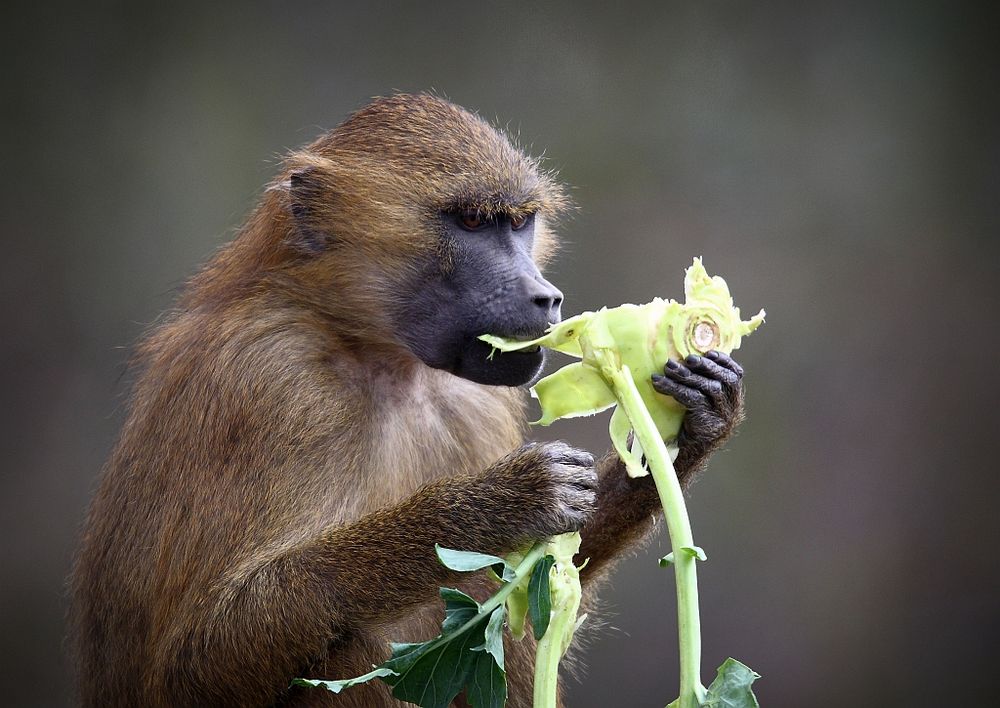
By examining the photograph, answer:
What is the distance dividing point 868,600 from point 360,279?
13.1 feet

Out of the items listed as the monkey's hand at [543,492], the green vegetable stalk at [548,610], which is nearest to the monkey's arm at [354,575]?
the monkey's hand at [543,492]

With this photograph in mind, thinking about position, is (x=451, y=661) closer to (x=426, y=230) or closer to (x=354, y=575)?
(x=354, y=575)

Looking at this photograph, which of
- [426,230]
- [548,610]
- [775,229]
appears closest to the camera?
[548,610]

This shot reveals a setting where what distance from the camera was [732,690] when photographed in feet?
7.30

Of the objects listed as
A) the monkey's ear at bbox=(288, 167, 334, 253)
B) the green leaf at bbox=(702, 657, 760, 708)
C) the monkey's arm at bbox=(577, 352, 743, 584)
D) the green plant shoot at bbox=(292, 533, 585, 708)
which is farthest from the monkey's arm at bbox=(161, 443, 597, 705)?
the monkey's ear at bbox=(288, 167, 334, 253)

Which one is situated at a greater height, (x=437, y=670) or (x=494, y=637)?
(x=494, y=637)

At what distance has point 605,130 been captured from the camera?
6020mm

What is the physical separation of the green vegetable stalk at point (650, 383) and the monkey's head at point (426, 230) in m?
0.19

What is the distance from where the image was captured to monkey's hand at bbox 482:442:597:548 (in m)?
2.52

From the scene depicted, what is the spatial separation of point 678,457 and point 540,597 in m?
0.77

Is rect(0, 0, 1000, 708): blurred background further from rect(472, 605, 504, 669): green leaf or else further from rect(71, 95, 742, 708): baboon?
rect(472, 605, 504, 669): green leaf

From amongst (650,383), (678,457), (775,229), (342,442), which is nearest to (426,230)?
(342,442)

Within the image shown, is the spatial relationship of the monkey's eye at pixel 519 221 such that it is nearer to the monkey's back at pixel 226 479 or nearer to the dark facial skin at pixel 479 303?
the dark facial skin at pixel 479 303

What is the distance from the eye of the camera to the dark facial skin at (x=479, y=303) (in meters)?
2.85
